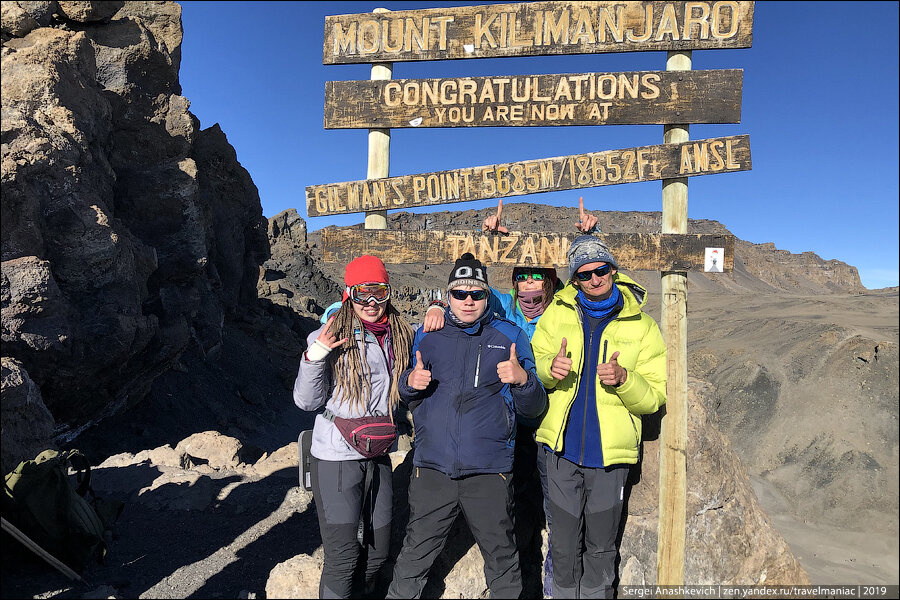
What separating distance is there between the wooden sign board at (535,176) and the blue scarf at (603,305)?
46.9 inches

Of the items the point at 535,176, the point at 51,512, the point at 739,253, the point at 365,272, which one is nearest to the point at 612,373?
the point at 365,272

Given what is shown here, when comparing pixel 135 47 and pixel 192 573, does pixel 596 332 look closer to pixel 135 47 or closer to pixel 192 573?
pixel 192 573

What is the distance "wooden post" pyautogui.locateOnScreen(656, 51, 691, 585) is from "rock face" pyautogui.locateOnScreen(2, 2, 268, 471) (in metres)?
5.53

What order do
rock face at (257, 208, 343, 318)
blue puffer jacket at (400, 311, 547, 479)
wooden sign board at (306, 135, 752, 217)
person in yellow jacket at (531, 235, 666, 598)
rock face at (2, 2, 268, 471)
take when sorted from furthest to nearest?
rock face at (257, 208, 343, 318)
rock face at (2, 2, 268, 471)
wooden sign board at (306, 135, 752, 217)
person in yellow jacket at (531, 235, 666, 598)
blue puffer jacket at (400, 311, 547, 479)

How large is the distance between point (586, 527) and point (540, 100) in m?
2.96

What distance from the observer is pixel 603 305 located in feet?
9.51

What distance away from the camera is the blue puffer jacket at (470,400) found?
8.78ft

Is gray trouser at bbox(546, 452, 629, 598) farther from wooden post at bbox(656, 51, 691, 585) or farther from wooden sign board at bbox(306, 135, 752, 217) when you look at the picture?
wooden sign board at bbox(306, 135, 752, 217)

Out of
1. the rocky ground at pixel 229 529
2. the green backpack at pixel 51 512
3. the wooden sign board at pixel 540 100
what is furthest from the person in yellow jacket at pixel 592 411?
the green backpack at pixel 51 512

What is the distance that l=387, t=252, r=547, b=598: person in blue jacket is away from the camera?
2670mm

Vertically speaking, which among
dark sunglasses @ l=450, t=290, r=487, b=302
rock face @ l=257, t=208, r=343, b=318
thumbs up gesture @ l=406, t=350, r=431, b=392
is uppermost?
rock face @ l=257, t=208, r=343, b=318

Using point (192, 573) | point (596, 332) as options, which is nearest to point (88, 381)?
point (192, 573)

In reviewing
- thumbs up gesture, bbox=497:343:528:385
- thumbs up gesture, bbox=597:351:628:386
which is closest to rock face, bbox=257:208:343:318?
thumbs up gesture, bbox=497:343:528:385

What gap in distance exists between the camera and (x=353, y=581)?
2.84 metres
